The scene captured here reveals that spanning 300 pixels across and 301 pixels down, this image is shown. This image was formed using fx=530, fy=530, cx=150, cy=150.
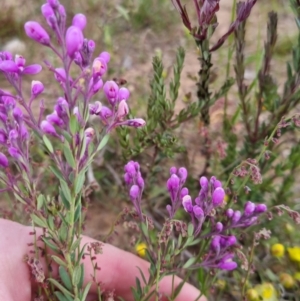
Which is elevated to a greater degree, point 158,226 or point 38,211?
point 38,211

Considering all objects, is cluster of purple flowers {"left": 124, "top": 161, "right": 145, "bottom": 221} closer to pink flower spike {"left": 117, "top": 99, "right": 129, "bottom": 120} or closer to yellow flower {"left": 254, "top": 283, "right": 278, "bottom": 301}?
pink flower spike {"left": 117, "top": 99, "right": 129, "bottom": 120}

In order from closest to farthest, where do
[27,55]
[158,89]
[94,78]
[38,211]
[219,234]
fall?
[94,78] < [38,211] < [219,234] < [158,89] < [27,55]

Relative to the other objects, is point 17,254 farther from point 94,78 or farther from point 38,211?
point 94,78

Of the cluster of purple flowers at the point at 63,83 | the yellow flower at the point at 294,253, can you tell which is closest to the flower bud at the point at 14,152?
the cluster of purple flowers at the point at 63,83

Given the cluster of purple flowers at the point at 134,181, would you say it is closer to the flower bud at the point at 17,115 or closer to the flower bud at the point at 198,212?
the flower bud at the point at 198,212

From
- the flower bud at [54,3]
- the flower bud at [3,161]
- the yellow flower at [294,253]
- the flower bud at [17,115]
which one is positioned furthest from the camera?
the yellow flower at [294,253]

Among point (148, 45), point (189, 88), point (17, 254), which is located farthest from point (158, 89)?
point (148, 45)

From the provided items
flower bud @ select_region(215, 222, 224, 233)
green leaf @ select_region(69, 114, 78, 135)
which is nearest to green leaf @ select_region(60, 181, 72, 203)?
green leaf @ select_region(69, 114, 78, 135)
